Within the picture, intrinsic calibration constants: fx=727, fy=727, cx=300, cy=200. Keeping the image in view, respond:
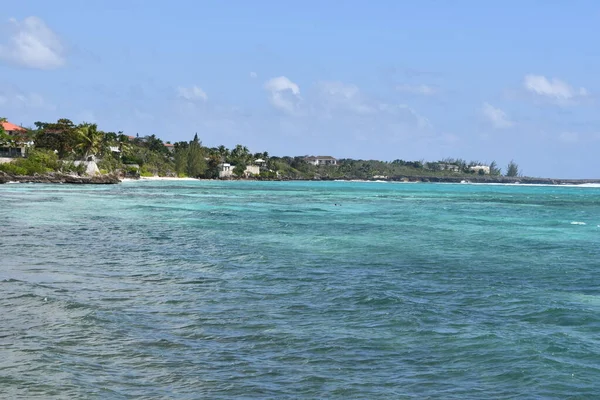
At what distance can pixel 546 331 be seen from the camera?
14172 millimetres

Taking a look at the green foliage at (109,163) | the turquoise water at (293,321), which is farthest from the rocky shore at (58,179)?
the turquoise water at (293,321)

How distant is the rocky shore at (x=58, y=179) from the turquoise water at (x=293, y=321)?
83817mm

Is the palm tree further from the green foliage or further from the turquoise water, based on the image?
the turquoise water

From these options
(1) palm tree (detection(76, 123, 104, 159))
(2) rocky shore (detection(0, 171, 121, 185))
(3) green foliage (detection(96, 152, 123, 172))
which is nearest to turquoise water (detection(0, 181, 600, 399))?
(2) rocky shore (detection(0, 171, 121, 185))

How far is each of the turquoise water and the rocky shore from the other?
8382 centimetres

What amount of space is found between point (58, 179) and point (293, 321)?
108180 millimetres

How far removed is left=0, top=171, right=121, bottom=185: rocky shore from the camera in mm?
107412

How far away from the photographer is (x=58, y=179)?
11556 centimetres

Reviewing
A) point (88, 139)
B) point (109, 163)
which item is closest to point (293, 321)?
point (88, 139)

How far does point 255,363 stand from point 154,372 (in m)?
1.59

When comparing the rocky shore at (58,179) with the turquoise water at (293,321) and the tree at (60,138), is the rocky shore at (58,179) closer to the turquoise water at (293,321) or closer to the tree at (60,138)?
the tree at (60,138)

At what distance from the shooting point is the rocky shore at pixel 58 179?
107412 mm

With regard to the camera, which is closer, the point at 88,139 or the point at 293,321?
the point at 293,321

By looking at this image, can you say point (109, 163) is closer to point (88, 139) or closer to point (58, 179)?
point (88, 139)
